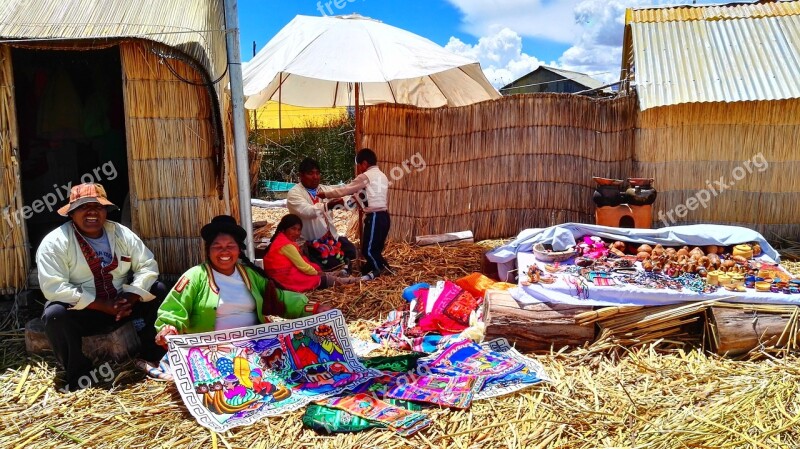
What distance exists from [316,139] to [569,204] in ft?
25.5

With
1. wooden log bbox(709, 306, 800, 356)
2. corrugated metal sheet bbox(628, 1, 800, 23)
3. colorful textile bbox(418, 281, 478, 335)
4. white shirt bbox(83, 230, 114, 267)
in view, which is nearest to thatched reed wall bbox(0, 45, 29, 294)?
white shirt bbox(83, 230, 114, 267)

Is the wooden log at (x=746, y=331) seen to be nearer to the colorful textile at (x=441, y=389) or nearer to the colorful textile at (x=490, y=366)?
the colorful textile at (x=490, y=366)

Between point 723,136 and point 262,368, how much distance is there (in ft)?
18.8

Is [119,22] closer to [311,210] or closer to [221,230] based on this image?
[221,230]

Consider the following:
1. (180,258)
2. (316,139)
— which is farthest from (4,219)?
(316,139)

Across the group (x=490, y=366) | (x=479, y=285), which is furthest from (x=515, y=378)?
(x=479, y=285)

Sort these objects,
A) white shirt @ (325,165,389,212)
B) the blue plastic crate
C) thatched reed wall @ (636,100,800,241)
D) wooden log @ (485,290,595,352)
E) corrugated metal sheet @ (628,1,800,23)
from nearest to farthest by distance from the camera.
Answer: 1. wooden log @ (485,290,595,352)
2. white shirt @ (325,165,389,212)
3. thatched reed wall @ (636,100,800,241)
4. corrugated metal sheet @ (628,1,800,23)
5. the blue plastic crate

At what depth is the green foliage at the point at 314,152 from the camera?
13.7 m

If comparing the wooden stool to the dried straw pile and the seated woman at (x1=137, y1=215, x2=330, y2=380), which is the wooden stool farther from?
the seated woman at (x1=137, y1=215, x2=330, y2=380)

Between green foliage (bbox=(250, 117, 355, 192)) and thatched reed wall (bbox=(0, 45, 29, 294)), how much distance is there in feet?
29.9

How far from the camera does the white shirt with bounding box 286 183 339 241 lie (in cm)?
575

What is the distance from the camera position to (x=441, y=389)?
352cm

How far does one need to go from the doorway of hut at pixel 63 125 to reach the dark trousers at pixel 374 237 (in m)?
2.23

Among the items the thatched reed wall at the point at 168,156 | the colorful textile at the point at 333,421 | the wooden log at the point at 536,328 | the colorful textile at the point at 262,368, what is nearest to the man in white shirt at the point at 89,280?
the thatched reed wall at the point at 168,156
